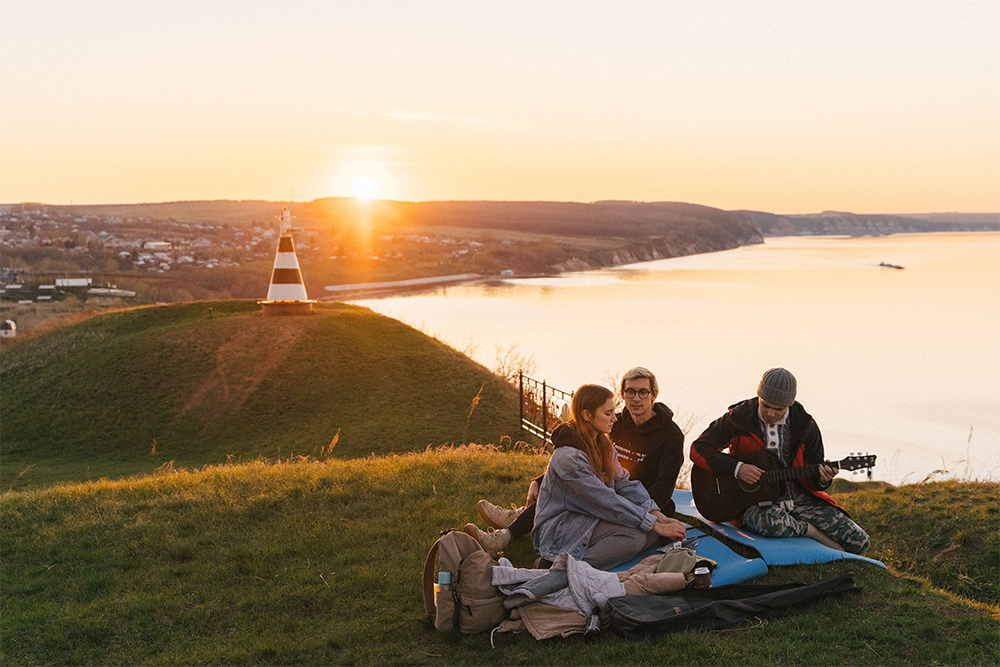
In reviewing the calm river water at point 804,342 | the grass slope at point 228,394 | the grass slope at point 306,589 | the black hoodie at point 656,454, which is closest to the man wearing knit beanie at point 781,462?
the black hoodie at point 656,454

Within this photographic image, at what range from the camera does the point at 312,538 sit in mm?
7164

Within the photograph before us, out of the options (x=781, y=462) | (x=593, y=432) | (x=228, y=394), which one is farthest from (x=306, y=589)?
(x=228, y=394)

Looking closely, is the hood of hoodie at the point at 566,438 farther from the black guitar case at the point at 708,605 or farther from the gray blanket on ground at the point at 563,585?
the black guitar case at the point at 708,605

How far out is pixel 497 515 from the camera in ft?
23.0

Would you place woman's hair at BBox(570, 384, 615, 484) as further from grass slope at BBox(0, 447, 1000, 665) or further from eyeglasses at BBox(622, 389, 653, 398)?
grass slope at BBox(0, 447, 1000, 665)

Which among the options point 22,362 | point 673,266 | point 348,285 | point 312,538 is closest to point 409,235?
point 673,266

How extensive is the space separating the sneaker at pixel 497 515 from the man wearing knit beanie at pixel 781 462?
69.2 inches

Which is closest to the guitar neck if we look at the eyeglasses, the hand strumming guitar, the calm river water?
the hand strumming guitar

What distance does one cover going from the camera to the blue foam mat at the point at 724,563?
575 centimetres

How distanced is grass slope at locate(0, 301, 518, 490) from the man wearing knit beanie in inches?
423

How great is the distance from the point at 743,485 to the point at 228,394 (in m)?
16.8

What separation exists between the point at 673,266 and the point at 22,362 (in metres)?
118

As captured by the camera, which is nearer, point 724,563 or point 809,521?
point 724,563

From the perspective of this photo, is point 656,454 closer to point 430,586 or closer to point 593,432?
point 593,432
